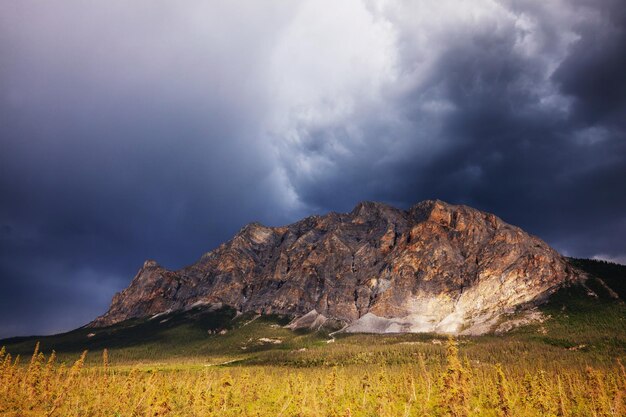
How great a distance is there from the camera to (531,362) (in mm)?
196125

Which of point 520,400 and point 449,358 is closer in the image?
point 449,358

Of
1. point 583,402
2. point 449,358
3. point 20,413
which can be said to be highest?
point 449,358

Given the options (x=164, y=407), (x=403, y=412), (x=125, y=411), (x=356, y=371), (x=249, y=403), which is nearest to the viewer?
(x=164, y=407)

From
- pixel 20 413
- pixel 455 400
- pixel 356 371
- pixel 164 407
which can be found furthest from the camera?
pixel 356 371

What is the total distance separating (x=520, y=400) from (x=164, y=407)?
87.9 meters

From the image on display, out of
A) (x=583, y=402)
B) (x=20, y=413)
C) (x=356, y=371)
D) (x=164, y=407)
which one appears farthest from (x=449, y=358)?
(x=356, y=371)

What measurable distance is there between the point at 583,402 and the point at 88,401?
451 feet

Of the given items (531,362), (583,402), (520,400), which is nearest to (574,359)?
(531,362)

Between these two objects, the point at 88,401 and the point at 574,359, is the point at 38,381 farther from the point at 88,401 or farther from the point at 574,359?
the point at 574,359

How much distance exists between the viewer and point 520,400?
98312mm

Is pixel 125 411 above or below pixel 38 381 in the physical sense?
below

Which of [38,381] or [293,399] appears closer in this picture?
[38,381]

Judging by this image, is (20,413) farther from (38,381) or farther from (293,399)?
(293,399)

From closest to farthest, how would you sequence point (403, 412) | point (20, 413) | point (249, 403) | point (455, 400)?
point (455, 400), point (20, 413), point (403, 412), point (249, 403)
